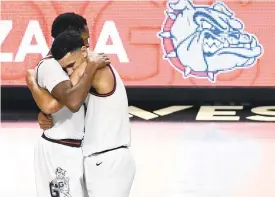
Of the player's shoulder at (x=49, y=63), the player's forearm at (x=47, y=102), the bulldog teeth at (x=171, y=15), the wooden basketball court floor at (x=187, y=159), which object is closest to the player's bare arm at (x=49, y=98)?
the player's forearm at (x=47, y=102)

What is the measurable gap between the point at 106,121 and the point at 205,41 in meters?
6.35

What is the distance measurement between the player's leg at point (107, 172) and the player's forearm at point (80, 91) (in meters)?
0.33

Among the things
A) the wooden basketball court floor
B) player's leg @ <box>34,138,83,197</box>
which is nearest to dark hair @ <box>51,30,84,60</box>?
player's leg @ <box>34,138,83,197</box>

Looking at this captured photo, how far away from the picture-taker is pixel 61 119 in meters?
4.16

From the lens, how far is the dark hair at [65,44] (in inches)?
157

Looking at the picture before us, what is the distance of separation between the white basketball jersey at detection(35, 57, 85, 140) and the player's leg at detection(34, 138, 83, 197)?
0.20 ft

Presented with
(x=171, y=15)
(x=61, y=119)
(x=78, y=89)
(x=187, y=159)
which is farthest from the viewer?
(x=171, y=15)

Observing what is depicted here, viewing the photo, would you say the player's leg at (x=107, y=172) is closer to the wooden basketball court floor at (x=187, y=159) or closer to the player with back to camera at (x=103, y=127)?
the player with back to camera at (x=103, y=127)

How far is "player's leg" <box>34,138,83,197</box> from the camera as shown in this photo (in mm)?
4133

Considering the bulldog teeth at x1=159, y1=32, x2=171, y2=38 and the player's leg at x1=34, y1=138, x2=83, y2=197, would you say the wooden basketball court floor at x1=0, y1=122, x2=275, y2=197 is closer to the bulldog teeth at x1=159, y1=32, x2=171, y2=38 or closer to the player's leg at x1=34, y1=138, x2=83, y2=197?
the bulldog teeth at x1=159, y1=32, x2=171, y2=38

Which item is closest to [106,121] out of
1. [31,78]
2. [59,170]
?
[59,170]

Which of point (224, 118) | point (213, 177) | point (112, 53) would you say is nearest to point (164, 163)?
point (213, 177)

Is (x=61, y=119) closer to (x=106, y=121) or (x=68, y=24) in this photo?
(x=106, y=121)

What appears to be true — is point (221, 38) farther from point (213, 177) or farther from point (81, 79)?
point (81, 79)
